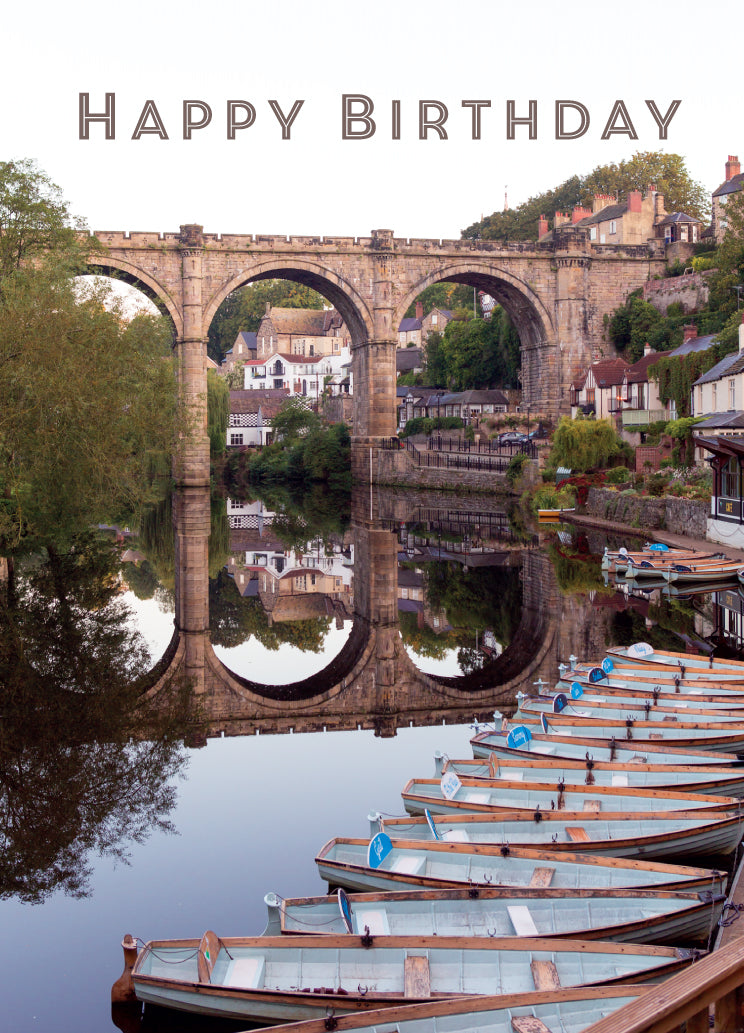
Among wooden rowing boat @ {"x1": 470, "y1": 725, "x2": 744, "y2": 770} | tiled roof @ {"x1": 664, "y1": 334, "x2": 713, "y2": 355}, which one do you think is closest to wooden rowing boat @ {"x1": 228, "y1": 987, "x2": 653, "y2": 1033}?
wooden rowing boat @ {"x1": 470, "y1": 725, "x2": 744, "y2": 770}

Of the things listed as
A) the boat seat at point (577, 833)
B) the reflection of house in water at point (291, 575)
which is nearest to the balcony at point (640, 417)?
the reflection of house in water at point (291, 575)

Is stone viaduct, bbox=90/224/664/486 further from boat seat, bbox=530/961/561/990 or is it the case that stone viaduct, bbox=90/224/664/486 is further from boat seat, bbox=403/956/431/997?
boat seat, bbox=530/961/561/990

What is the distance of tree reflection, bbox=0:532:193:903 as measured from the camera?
9.35m

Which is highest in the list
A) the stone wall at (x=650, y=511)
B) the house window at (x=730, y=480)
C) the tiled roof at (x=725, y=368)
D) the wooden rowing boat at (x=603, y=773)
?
the tiled roof at (x=725, y=368)

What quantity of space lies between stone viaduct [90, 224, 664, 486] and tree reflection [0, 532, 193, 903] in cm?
3116

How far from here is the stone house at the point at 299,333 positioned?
9744cm

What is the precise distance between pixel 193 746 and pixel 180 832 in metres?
2.87

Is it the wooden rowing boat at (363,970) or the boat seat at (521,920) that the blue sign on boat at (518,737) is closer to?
the boat seat at (521,920)

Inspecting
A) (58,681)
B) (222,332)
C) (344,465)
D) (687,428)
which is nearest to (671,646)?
(58,681)

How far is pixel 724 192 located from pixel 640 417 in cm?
1985

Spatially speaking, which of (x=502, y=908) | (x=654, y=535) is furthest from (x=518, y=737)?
(x=654, y=535)

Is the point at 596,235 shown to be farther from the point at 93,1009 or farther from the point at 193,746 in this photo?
the point at 93,1009

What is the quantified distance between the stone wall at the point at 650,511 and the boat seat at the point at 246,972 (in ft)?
77.5

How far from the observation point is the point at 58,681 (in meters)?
15.0
